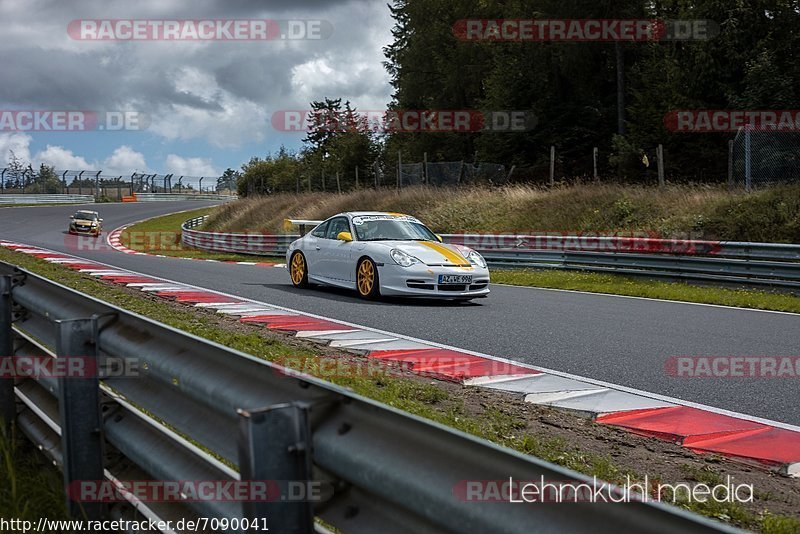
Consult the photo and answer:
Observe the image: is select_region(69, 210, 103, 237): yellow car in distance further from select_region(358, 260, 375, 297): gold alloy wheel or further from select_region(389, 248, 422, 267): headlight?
select_region(389, 248, 422, 267): headlight

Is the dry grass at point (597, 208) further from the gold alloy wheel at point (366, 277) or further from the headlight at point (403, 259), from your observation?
the gold alloy wheel at point (366, 277)

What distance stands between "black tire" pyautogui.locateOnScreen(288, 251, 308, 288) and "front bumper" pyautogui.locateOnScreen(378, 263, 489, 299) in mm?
2362

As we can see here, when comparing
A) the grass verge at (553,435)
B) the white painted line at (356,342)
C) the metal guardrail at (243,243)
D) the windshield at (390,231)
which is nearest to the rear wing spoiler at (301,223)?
the metal guardrail at (243,243)

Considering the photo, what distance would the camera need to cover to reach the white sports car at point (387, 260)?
1157cm

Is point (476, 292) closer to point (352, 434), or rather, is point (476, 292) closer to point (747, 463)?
point (747, 463)

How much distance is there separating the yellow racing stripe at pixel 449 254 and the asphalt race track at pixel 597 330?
2.17 ft

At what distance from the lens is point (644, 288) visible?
14.8 meters

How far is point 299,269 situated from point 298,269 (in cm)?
4

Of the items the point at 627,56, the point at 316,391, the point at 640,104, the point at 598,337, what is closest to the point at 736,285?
the point at 598,337

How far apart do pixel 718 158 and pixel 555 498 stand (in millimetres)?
30432

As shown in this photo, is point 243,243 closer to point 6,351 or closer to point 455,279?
point 455,279

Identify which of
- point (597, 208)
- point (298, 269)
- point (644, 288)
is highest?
point (597, 208)

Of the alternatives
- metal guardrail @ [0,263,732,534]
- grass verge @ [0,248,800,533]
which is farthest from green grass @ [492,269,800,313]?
metal guardrail @ [0,263,732,534]

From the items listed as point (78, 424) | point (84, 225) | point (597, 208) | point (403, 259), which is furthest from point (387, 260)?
point (84, 225)
